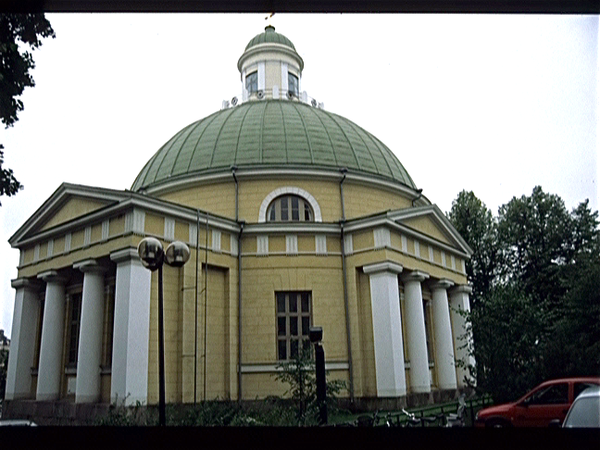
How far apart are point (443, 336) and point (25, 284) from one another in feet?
46.8

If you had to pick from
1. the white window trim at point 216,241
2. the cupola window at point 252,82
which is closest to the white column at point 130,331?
the white window trim at point 216,241

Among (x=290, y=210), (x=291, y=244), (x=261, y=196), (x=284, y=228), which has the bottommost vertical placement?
(x=291, y=244)

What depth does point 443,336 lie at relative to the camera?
62.5 ft

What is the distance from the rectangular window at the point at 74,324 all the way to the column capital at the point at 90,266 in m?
1.83

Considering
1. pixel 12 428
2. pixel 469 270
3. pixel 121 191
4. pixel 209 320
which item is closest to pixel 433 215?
pixel 469 270

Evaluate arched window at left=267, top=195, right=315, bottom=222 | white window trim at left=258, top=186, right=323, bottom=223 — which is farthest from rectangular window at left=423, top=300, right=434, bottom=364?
arched window at left=267, top=195, right=315, bottom=222

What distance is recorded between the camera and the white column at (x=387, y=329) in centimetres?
1549

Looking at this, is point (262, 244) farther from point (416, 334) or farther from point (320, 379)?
point (320, 379)

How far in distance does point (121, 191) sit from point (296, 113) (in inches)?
370

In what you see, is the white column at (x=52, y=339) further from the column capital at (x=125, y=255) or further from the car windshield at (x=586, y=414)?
the car windshield at (x=586, y=414)

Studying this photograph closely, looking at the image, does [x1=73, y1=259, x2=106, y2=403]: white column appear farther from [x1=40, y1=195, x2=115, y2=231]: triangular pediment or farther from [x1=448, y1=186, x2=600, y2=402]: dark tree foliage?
[x1=448, y1=186, x2=600, y2=402]: dark tree foliage

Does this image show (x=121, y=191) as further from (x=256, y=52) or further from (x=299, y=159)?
(x=256, y=52)

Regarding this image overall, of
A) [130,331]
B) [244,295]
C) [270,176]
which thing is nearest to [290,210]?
[270,176]

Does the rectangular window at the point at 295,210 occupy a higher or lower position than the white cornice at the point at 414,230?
higher
